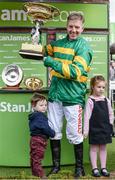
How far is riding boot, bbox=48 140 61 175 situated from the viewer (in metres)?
6.60

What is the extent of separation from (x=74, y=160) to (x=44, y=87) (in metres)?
0.96

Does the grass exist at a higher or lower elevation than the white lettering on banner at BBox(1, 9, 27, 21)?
lower

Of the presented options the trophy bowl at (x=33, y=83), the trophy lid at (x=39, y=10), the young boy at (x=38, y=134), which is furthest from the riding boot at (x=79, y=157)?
the trophy lid at (x=39, y=10)

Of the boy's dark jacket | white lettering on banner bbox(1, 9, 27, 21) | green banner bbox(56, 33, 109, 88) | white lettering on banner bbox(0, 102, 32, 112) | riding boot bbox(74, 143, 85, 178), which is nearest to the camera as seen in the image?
the boy's dark jacket

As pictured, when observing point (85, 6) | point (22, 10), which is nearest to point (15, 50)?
point (22, 10)

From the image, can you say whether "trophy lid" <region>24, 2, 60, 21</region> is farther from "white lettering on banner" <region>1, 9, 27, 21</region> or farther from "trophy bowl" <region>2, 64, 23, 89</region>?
"trophy bowl" <region>2, 64, 23, 89</region>

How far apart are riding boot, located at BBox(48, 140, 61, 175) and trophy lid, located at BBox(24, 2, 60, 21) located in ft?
4.72

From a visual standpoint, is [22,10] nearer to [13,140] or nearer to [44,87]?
[44,87]

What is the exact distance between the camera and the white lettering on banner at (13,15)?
7.17 meters

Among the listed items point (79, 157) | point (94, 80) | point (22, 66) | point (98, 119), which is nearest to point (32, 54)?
point (94, 80)

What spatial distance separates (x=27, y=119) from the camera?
692cm

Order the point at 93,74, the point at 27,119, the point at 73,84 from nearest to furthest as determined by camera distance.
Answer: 1. the point at 73,84
2. the point at 27,119
3. the point at 93,74

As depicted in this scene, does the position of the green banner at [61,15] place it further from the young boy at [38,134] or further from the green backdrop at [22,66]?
the young boy at [38,134]

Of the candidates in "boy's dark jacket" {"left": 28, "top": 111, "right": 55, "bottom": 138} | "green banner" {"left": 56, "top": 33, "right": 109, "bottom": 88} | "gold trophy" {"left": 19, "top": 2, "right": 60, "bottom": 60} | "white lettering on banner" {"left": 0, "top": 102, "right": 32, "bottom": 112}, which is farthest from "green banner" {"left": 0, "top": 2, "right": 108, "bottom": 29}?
"boy's dark jacket" {"left": 28, "top": 111, "right": 55, "bottom": 138}
